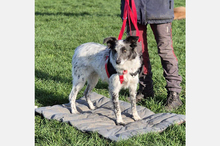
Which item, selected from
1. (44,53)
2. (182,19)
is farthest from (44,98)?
(182,19)

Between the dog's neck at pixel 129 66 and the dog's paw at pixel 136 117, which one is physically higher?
the dog's neck at pixel 129 66

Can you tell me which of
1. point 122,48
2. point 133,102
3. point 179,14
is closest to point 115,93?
point 133,102

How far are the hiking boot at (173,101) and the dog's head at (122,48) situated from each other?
1.22 meters

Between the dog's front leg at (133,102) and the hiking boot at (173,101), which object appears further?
the hiking boot at (173,101)

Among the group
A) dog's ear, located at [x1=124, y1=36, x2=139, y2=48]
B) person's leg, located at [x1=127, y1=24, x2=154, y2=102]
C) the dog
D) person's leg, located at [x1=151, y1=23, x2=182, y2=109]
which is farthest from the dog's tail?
dog's ear, located at [x1=124, y1=36, x2=139, y2=48]

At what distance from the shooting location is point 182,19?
41.7ft

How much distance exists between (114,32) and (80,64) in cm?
598

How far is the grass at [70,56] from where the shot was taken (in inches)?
159

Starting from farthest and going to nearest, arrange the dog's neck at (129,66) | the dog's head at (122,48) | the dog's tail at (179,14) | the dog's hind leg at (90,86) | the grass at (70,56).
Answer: the dog's tail at (179,14), the dog's hind leg at (90,86), the dog's neck at (129,66), the dog's head at (122,48), the grass at (70,56)

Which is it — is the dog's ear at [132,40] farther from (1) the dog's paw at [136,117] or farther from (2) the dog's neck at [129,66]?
(1) the dog's paw at [136,117]

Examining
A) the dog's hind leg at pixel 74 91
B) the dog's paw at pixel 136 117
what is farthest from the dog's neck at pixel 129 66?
the dog's hind leg at pixel 74 91

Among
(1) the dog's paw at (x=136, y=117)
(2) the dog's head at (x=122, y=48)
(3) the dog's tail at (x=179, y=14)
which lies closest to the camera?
(2) the dog's head at (x=122, y=48)

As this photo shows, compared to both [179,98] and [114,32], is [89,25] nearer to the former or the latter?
[114,32]

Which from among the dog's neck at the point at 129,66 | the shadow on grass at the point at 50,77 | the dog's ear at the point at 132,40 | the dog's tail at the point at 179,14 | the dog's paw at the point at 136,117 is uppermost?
the dog's tail at the point at 179,14
